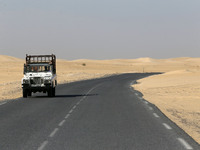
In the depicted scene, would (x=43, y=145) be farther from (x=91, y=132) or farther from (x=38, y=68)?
(x=38, y=68)

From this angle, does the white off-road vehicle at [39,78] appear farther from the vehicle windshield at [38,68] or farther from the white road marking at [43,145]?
the white road marking at [43,145]

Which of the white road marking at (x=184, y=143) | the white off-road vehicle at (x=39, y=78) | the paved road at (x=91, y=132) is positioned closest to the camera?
the white road marking at (x=184, y=143)

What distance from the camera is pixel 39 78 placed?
25.8m

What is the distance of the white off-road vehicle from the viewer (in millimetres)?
25656

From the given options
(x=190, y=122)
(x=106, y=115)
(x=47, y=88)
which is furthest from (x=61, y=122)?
(x=47, y=88)

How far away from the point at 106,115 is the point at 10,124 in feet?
13.7

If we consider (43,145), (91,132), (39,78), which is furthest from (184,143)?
(39,78)

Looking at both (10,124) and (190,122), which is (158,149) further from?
(10,124)

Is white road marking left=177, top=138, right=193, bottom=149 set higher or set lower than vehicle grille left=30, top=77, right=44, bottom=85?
lower

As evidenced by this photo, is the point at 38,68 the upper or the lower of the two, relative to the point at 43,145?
upper

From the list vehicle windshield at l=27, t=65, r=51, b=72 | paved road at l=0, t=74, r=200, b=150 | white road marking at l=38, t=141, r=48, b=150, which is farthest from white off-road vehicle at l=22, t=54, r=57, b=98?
white road marking at l=38, t=141, r=48, b=150

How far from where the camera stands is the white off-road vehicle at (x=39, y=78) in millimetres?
25656

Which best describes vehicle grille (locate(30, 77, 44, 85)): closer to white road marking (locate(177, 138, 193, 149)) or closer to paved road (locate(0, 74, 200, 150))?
paved road (locate(0, 74, 200, 150))

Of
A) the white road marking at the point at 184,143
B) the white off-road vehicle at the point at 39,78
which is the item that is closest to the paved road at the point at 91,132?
the white road marking at the point at 184,143
